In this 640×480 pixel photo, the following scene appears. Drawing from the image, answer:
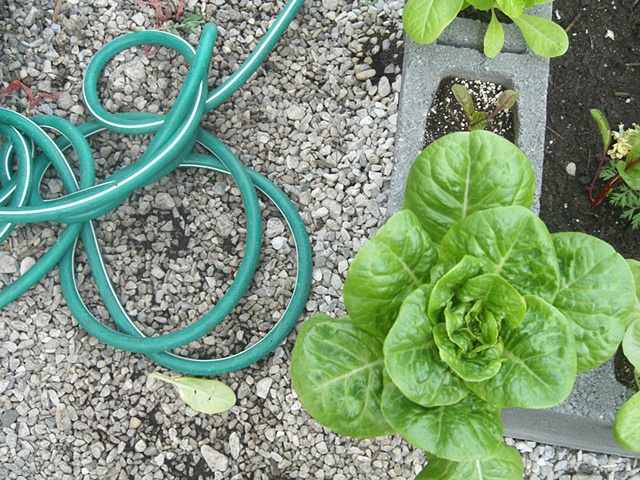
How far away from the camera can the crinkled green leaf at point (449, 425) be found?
1242mm

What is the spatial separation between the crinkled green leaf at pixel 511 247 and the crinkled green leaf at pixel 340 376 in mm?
311

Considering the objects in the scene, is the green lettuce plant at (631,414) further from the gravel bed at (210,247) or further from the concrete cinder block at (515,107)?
the gravel bed at (210,247)

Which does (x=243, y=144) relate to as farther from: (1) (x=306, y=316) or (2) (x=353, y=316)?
(2) (x=353, y=316)

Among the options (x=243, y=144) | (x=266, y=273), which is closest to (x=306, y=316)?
(x=266, y=273)

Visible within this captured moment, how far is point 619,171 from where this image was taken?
1877 millimetres

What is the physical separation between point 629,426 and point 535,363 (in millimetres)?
451

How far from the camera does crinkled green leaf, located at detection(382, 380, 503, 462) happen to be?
1242mm

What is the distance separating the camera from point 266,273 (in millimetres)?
2131

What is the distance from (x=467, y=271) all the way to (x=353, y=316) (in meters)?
0.26

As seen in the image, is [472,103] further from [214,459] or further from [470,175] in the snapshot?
[214,459]

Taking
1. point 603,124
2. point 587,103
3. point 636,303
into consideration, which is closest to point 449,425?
point 636,303

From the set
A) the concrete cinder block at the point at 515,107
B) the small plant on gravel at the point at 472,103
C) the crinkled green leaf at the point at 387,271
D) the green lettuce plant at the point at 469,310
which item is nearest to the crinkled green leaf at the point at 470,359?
the green lettuce plant at the point at 469,310

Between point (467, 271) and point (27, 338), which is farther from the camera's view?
point (27, 338)

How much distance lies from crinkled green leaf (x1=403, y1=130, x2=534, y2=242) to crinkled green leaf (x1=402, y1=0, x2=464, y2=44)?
1.98ft
